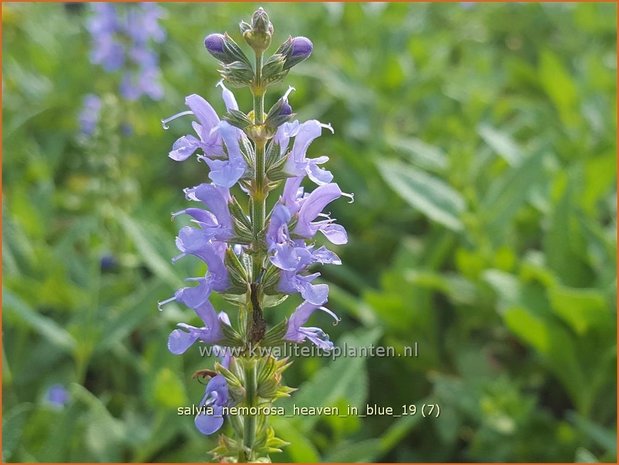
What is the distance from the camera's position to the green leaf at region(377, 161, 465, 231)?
309 cm

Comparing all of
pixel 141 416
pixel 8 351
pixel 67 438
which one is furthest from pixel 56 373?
pixel 67 438

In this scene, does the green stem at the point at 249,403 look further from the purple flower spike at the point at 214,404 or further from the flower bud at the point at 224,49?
the flower bud at the point at 224,49

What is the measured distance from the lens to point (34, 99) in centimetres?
464

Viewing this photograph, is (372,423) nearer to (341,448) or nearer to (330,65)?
(341,448)

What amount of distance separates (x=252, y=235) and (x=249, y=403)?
1.05 feet

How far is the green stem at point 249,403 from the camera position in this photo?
151 cm

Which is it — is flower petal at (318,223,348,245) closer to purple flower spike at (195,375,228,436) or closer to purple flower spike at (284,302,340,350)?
purple flower spike at (284,302,340,350)

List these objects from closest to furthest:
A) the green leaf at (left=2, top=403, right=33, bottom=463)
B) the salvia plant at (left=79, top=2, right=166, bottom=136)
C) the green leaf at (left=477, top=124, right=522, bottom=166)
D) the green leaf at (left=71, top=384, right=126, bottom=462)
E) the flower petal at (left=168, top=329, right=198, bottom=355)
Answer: the flower petal at (left=168, top=329, right=198, bottom=355) → the green leaf at (left=2, top=403, right=33, bottom=463) → the green leaf at (left=71, top=384, right=126, bottom=462) → the green leaf at (left=477, top=124, right=522, bottom=166) → the salvia plant at (left=79, top=2, right=166, bottom=136)

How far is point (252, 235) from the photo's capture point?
1.46 metres

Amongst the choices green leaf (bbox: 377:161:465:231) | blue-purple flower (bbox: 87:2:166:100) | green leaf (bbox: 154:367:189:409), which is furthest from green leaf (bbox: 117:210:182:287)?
blue-purple flower (bbox: 87:2:166:100)

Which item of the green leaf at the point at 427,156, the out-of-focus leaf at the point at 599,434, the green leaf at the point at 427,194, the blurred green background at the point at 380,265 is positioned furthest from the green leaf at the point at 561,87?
the out-of-focus leaf at the point at 599,434

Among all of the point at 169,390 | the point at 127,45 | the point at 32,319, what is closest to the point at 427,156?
the point at 127,45

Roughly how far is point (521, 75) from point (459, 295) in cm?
234

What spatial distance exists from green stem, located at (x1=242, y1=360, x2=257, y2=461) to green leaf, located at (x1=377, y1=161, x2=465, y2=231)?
1665 mm
